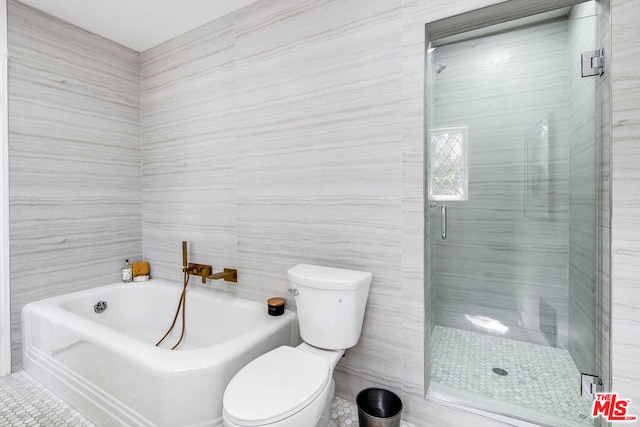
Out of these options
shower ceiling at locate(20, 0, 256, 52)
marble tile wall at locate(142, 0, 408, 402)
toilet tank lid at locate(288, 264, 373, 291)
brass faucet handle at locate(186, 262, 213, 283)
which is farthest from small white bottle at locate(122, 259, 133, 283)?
shower ceiling at locate(20, 0, 256, 52)

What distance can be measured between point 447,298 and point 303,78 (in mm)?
1610

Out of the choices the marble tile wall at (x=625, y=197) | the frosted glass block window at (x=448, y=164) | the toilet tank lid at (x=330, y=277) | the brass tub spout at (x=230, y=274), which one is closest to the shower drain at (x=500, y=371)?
the marble tile wall at (x=625, y=197)

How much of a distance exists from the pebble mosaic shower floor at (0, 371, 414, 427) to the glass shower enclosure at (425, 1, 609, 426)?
486mm

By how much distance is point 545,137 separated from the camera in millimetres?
1869

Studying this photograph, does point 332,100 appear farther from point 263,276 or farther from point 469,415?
point 469,415

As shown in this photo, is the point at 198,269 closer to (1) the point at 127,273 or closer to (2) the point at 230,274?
(2) the point at 230,274

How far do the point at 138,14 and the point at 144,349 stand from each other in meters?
2.15

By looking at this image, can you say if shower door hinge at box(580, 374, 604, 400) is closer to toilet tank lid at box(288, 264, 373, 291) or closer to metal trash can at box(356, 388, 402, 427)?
metal trash can at box(356, 388, 402, 427)

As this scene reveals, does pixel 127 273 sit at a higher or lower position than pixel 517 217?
lower

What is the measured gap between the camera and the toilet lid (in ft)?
3.35

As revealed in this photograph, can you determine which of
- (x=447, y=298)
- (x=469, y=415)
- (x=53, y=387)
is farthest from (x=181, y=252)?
(x=469, y=415)

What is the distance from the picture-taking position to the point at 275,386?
3.78 feet

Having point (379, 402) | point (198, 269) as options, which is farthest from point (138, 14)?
point (379, 402)

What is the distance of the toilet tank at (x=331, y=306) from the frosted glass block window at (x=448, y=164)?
640 mm
